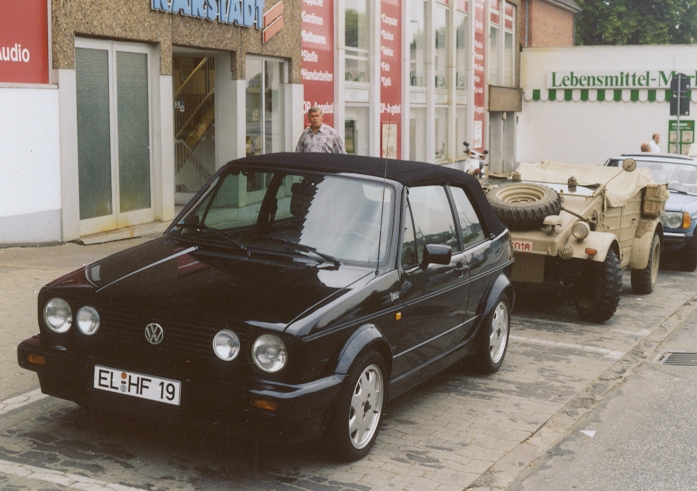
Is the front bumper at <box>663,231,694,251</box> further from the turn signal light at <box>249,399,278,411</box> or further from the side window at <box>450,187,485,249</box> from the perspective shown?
the turn signal light at <box>249,399,278,411</box>

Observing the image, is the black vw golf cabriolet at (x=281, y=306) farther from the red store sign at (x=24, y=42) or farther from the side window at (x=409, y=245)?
the red store sign at (x=24, y=42)

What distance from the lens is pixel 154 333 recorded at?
5066 millimetres

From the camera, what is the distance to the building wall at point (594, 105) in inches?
1325

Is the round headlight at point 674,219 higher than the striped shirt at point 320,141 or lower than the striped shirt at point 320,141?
lower

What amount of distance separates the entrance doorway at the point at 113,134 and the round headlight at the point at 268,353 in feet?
29.0

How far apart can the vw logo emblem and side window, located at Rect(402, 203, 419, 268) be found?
5.39ft

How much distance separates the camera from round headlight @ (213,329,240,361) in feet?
16.2

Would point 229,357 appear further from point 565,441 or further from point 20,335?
point 20,335

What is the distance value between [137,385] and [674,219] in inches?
419

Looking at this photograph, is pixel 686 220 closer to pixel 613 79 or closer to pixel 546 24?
pixel 613 79

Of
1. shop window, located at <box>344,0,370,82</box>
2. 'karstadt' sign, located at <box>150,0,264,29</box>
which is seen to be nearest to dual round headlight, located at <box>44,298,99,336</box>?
'karstadt' sign, located at <box>150,0,264,29</box>

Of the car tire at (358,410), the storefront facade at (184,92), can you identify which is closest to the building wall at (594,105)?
the storefront facade at (184,92)

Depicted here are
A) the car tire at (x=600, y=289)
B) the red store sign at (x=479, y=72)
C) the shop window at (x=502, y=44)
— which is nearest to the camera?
the car tire at (x=600, y=289)

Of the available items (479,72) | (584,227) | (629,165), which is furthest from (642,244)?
(479,72)
